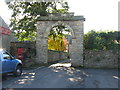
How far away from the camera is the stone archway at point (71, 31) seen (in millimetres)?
17812

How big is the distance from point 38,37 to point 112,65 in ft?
26.4

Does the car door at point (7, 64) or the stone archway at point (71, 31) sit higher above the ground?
the stone archway at point (71, 31)

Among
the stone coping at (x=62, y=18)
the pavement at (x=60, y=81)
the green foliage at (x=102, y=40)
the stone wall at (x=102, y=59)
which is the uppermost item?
the stone coping at (x=62, y=18)

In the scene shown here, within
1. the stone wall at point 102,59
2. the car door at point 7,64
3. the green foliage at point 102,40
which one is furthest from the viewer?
the green foliage at point 102,40

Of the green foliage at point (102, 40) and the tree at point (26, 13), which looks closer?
the green foliage at point (102, 40)

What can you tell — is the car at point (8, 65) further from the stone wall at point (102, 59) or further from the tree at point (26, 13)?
the tree at point (26, 13)

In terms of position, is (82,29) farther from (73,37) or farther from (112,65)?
(112,65)

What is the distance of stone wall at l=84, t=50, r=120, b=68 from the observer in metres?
17.0

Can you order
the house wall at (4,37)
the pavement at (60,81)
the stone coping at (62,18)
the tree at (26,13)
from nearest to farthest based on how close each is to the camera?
the pavement at (60,81)
the stone coping at (62,18)
the house wall at (4,37)
the tree at (26,13)

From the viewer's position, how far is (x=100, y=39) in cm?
1786

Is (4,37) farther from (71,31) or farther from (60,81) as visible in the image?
(60,81)

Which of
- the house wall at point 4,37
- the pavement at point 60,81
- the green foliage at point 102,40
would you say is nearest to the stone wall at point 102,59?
the green foliage at point 102,40

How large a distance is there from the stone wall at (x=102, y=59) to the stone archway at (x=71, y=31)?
2.93 feet

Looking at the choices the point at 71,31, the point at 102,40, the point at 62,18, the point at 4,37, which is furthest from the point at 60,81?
Result: the point at 4,37
